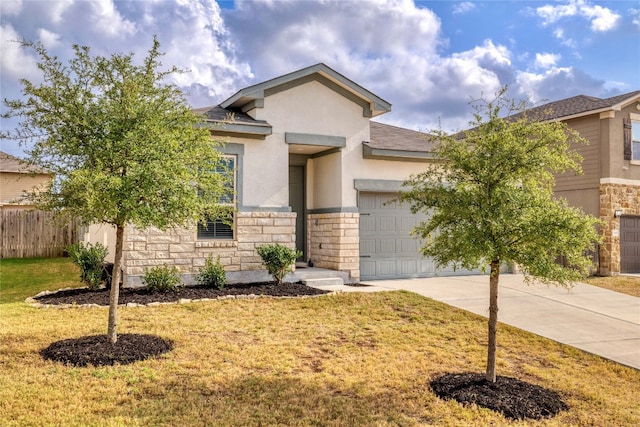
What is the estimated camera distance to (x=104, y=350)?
6.54m

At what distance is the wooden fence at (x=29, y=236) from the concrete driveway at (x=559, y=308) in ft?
40.1

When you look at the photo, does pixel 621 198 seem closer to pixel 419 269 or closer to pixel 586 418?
pixel 419 269

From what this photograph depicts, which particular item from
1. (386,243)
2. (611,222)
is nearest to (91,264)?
(386,243)

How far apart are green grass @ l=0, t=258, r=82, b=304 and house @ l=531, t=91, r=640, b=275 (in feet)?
55.9

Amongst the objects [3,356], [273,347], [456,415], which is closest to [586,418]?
[456,415]

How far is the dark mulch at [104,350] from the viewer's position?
627 centimetres

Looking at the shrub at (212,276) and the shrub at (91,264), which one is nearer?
the shrub at (91,264)

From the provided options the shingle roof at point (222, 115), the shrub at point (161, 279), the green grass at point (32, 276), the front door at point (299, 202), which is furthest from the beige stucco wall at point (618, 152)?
the green grass at point (32, 276)

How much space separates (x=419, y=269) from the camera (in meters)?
14.0

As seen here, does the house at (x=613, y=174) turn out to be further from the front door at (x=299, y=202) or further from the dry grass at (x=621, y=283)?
the front door at (x=299, y=202)

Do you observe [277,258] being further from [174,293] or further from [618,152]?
[618,152]

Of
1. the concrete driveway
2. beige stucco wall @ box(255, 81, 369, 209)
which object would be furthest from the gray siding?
beige stucco wall @ box(255, 81, 369, 209)

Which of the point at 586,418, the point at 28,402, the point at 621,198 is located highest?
the point at 621,198

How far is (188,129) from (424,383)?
15.1 ft
